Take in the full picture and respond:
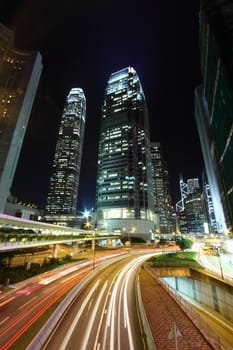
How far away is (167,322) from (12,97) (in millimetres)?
119654

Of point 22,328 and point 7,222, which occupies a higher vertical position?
point 7,222

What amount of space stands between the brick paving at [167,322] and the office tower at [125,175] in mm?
114013

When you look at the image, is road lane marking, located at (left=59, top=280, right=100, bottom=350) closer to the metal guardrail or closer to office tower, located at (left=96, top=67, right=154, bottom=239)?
the metal guardrail

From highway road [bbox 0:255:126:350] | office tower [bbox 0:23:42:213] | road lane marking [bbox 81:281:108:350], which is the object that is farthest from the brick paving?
office tower [bbox 0:23:42:213]

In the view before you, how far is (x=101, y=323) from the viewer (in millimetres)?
16453

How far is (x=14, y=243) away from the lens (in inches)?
1085

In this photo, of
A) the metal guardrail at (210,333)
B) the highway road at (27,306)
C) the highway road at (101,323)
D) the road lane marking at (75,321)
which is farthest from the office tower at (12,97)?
the metal guardrail at (210,333)

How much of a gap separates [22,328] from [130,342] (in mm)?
9444

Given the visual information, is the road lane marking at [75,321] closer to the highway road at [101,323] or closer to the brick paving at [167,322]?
the highway road at [101,323]

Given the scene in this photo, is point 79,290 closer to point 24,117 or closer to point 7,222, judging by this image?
point 7,222

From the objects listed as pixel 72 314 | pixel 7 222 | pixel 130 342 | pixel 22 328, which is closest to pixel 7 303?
pixel 22 328

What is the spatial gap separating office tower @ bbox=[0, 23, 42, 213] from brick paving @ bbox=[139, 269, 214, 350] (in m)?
81.6

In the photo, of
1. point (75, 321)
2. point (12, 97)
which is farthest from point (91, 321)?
point (12, 97)

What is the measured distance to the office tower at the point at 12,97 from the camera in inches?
3403
